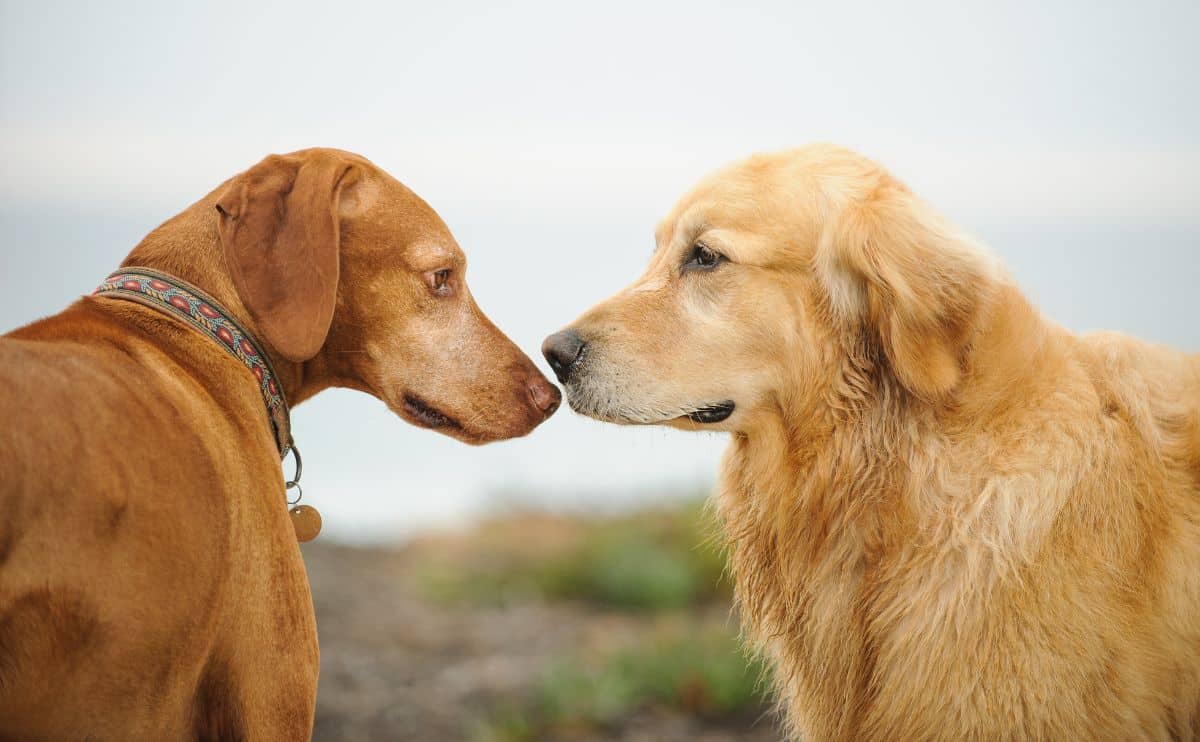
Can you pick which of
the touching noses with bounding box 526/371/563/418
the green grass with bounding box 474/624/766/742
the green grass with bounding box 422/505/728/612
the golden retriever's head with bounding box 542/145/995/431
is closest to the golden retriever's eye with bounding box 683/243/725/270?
the golden retriever's head with bounding box 542/145/995/431

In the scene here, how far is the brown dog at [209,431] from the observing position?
215 cm

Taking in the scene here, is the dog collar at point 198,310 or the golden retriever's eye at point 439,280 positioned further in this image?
the golden retriever's eye at point 439,280

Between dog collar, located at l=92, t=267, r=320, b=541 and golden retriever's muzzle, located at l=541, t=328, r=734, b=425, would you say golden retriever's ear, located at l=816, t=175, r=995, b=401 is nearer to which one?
golden retriever's muzzle, located at l=541, t=328, r=734, b=425

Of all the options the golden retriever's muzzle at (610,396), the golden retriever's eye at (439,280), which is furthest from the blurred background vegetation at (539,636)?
the golden retriever's eye at (439,280)

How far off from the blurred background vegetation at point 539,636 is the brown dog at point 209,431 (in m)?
1.27

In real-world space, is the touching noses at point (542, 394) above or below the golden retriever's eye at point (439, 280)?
below

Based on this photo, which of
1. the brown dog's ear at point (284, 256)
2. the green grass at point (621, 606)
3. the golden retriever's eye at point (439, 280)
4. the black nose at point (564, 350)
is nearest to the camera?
the brown dog's ear at point (284, 256)

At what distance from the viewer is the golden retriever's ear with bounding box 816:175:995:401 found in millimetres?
2898

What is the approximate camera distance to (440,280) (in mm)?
3047

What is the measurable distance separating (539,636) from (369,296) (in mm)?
3758

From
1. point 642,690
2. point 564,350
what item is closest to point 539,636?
point 642,690

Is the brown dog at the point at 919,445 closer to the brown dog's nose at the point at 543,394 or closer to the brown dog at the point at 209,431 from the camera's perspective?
the brown dog's nose at the point at 543,394

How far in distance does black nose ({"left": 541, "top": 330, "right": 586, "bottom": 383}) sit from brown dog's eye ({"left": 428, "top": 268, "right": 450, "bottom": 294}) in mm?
340

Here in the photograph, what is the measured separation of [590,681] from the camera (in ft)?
17.7
